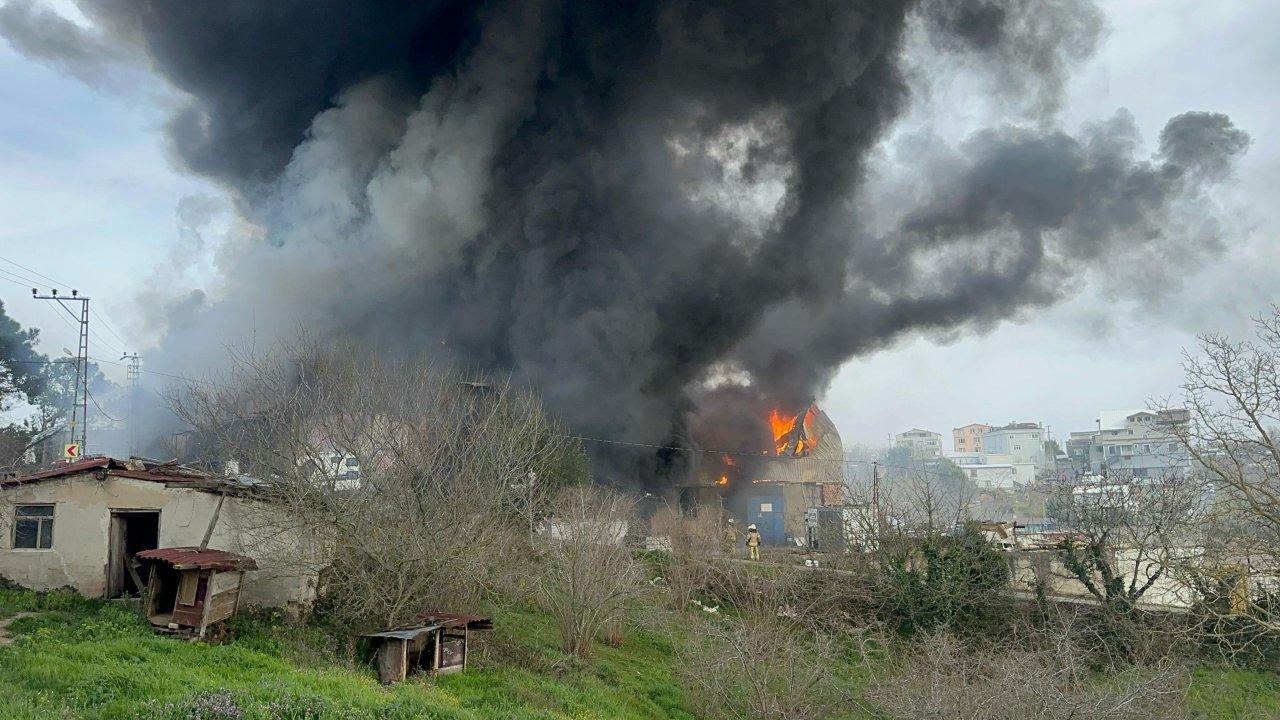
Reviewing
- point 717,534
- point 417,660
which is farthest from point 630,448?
point 417,660

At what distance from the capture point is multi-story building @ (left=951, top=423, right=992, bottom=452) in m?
130

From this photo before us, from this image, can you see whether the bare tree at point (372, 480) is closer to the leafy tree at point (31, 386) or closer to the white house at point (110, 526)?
the white house at point (110, 526)

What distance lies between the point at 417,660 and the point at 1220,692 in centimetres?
1757

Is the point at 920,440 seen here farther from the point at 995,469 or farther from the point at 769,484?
the point at 769,484

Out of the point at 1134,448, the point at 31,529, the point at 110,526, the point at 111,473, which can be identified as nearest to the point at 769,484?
the point at 110,526

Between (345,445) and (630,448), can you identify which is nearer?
(345,445)

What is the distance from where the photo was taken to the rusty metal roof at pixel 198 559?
45.6 ft

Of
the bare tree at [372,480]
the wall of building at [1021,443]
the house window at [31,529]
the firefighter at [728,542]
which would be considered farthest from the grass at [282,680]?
the wall of building at [1021,443]

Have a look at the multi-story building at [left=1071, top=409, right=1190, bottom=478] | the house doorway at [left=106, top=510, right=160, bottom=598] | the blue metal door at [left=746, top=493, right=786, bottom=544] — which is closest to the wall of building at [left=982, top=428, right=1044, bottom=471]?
the multi-story building at [left=1071, top=409, right=1190, bottom=478]

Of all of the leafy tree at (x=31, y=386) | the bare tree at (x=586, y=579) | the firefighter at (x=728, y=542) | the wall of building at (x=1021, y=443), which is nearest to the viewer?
the bare tree at (x=586, y=579)

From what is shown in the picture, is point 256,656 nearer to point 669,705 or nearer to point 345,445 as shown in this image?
point 345,445

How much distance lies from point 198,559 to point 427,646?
160 inches

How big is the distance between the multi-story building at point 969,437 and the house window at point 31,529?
419 feet

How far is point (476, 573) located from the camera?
57.2 feet
